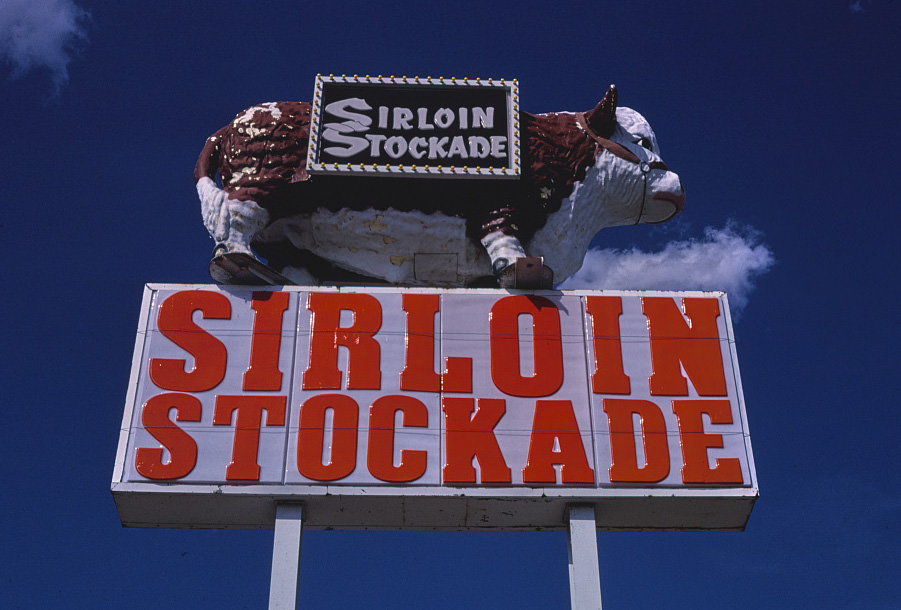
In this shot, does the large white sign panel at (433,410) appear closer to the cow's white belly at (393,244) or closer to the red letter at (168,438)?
the red letter at (168,438)

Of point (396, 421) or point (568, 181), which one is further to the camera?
point (568, 181)

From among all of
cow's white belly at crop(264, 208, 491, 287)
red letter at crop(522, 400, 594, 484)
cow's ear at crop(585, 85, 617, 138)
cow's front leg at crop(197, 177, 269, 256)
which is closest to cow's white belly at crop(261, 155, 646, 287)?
cow's white belly at crop(264, 208, 491, 287)

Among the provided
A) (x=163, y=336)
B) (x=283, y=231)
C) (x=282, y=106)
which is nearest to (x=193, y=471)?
(x=163, y=336)

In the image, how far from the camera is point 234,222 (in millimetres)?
10719

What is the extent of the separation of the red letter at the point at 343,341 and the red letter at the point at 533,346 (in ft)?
4.02

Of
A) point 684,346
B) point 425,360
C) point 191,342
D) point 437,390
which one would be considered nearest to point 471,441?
point 437,390

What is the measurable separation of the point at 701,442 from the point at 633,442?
68cm

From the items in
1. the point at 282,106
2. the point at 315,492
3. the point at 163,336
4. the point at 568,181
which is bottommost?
the point at 315,492

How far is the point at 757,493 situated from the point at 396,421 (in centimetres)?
358

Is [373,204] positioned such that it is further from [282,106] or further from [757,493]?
[757,493]

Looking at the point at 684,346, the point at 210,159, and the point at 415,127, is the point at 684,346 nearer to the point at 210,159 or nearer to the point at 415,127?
the point at 415,127

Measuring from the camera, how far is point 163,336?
10375mm

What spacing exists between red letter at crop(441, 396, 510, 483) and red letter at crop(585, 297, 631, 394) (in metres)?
1.08

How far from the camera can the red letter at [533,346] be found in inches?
401
